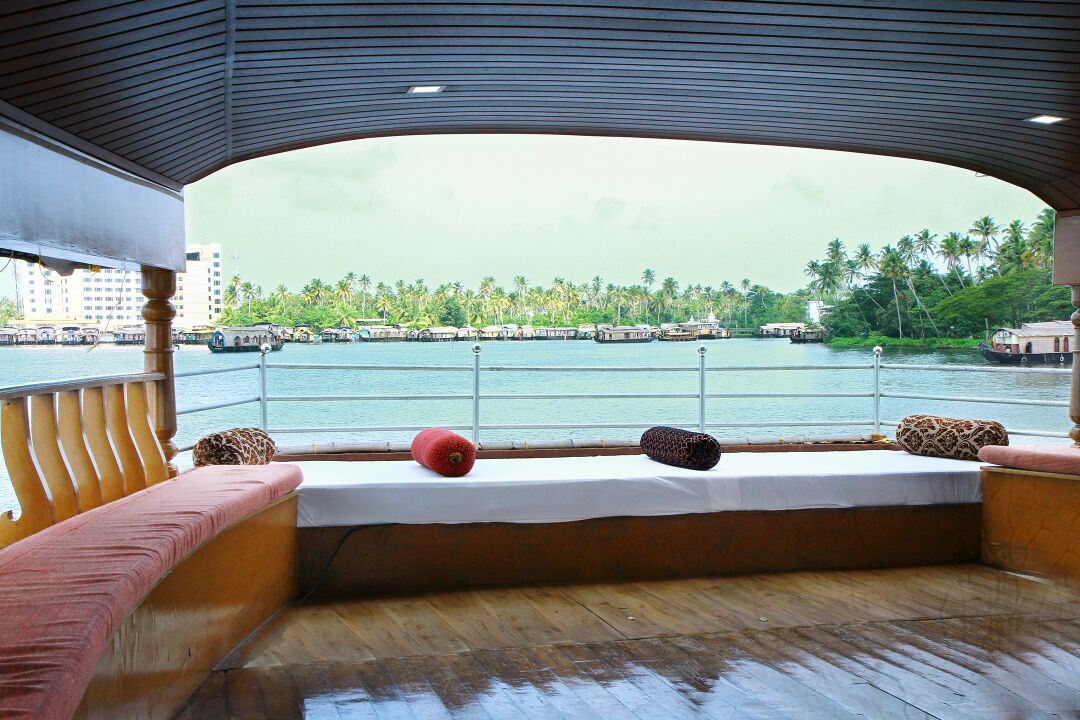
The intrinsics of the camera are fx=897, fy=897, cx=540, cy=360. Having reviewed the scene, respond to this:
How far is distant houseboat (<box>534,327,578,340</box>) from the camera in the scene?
37.4 m

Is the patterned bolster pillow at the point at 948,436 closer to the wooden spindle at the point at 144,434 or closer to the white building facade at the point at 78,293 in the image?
the wooden spindle at the point at 144,434

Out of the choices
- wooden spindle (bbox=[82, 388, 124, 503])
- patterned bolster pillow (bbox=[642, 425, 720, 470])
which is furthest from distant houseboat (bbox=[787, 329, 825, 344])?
wooden spindle (bbox=[82, 388, 124, 503])

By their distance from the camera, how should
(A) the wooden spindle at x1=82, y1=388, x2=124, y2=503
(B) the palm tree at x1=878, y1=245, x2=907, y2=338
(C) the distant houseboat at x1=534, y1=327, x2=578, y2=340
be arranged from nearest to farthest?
(A) the wooden spindle at x1=82, y1=388, x2=124, y2=503
(B) the palm tree at x1=878, y1=245, x2=907, y2=338
(C) the distant houseboat at x1=534, y1=327, x2=578, y2=340

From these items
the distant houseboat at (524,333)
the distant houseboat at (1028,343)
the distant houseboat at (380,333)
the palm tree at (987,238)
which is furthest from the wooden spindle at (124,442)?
the palm tree at (987,238)

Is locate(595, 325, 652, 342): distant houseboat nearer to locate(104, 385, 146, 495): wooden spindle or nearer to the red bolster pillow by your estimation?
the red bolster pillow

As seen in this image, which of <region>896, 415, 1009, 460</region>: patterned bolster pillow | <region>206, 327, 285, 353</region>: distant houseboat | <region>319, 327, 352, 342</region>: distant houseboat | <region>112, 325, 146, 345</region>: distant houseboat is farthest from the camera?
<region>319, 327, 352, 342</region>: distant houseboat

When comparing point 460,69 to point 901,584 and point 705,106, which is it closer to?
point 705,106

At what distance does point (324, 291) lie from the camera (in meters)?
42.1

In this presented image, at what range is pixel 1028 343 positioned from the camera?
31.9 meters

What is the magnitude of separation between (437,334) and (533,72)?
35.9 metres

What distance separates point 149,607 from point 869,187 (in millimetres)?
47905

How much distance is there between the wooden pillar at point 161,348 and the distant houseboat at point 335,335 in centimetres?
3445

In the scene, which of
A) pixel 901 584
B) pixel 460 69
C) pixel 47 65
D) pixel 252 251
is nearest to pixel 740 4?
pixel 460 69

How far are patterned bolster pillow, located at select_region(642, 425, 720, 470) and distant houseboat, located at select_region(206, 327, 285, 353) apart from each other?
30.1m
